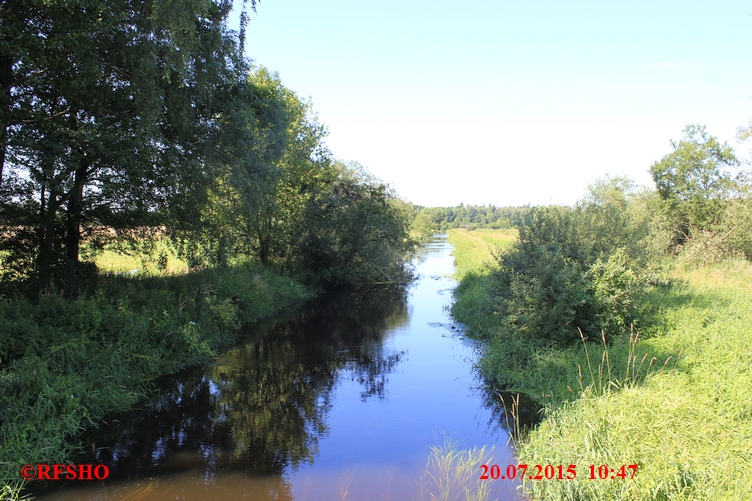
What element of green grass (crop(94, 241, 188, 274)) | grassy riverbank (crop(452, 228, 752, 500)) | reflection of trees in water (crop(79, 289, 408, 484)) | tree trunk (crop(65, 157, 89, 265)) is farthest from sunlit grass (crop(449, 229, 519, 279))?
tree trunk (crop(65, 157, 89, 265))

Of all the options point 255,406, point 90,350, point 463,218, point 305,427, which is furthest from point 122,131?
point 463,218

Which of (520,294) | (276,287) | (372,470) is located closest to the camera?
(372,470)

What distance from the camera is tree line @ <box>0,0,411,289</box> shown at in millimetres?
8586

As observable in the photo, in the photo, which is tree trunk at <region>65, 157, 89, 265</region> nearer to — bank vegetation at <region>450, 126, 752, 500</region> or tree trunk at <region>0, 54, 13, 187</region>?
tree trunk at <region>0, 54, 13, 187</region>

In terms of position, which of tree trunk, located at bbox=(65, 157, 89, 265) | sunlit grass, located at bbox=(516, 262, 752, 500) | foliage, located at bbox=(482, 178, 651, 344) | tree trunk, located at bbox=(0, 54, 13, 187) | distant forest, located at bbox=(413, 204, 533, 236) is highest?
distant forest, located at bbox=(413, 204, 533, 236)

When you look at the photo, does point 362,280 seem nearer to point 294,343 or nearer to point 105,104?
point 294,343

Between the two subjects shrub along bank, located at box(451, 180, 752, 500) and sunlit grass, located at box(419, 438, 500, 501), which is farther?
sunlit grass, located at box(419, 438, 500, 501)

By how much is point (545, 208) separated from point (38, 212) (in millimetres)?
12768

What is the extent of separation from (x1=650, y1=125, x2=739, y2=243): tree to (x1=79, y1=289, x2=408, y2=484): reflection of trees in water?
1730 centimetres

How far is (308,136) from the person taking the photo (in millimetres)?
24516

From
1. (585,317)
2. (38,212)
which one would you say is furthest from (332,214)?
(585,317)
